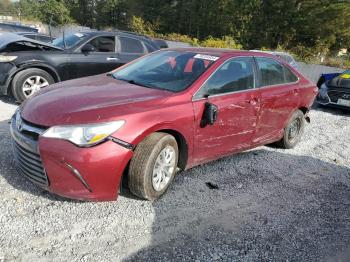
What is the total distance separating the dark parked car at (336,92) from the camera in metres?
9.94

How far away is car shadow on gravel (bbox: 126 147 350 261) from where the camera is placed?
3297 mm

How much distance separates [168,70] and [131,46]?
13.7ft

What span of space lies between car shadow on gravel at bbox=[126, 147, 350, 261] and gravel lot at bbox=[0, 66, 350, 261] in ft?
0.03

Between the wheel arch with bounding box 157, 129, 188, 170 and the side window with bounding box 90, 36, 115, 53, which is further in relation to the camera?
the side window with bounding box 90, 36, 115, 53

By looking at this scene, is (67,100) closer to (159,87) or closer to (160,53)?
(159,87)

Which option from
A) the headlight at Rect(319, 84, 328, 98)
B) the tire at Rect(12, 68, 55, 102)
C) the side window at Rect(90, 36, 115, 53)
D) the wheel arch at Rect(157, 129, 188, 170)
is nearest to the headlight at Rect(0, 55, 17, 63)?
the tire at Rect(12, 68, 55, 102)

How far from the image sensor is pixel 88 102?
3639mm

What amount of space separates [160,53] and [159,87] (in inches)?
41.3

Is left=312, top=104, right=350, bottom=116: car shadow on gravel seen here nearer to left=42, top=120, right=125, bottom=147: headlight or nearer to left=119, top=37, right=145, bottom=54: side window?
left=119, top=37, right=145, bottom=54: side window

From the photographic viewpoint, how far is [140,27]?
3481 centimetres

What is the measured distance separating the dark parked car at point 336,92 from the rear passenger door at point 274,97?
4609 millimetres

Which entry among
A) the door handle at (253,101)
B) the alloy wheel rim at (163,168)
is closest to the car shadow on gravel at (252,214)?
the alloy wheel rim at (163,168)

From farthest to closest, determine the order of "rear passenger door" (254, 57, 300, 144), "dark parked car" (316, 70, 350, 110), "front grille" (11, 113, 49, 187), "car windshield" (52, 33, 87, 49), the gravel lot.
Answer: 1. "dark parked car" (316, 70, 350, 110)
2. "car windshield" (52, 33, 87, 49)
3. "rear passenger door" (254, 57, 300, 144)
4. "front grille" (11, 113, 49, 187)
5. the gravel lot

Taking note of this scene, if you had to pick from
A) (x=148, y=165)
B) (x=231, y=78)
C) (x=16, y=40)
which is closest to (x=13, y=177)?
(x=148, y=165)
